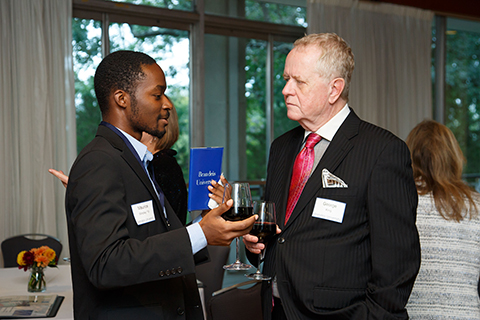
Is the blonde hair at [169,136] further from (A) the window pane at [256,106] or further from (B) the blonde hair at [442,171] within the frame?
(A) the window pane at [256,106]

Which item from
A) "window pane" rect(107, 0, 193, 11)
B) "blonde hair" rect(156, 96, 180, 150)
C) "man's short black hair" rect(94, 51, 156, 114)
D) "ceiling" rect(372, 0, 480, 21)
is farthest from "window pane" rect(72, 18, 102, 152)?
"ceiling" rect(372, 0, 480, 21)

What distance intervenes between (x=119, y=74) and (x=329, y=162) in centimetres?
78

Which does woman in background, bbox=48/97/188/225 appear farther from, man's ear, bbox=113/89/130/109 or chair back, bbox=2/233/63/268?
chair back, bbox=2/233/63/268

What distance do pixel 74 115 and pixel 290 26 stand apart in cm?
288

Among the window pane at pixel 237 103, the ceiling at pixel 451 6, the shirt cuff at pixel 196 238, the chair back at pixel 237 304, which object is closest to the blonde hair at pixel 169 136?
the chair back at pixel 237 304

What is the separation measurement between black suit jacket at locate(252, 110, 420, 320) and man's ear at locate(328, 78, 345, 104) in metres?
0.20

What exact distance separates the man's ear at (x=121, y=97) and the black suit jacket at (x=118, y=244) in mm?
97

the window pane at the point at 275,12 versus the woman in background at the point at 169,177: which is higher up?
the window pane at the point at 275,12

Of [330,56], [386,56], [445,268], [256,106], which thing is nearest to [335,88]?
[330,56]

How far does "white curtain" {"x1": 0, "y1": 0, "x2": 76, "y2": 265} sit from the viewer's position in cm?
427

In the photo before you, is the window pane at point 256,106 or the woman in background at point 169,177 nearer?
the woman in background at point 169,177

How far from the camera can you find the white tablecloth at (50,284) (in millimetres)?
2281

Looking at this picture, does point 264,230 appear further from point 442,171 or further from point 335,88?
point 442,171

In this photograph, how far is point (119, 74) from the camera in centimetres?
148
